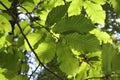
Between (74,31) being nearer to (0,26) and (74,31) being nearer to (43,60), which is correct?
(43,60)

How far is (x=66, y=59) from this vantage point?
1444 millimetres

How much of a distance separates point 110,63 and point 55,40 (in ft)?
1.37

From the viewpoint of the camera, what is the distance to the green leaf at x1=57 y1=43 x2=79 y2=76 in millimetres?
1408

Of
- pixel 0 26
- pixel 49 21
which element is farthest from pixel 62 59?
pixel 0 26

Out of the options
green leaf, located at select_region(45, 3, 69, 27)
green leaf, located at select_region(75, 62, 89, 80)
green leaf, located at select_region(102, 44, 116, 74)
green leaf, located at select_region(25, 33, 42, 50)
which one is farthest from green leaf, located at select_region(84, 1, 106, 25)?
green leaf, located at select_region(102, 44, 116, 74)

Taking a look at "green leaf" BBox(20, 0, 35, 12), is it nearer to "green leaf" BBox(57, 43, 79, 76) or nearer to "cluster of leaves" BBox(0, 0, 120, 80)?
"cluster of leaves" BBox(0, 0, 120, 80)

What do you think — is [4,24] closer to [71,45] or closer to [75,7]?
[75,7]

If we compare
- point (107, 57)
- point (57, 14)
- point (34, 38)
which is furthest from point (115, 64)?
point (34, 38)

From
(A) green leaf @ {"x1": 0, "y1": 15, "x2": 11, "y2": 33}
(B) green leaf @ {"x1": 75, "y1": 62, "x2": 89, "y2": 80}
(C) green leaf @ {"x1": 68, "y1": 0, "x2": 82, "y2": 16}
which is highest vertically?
(C) green leaf @ {"x1": 68, "y1": 0, "x2": 82, "y2": 16}

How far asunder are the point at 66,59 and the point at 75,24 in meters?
0.23

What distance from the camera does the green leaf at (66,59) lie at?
1.41m

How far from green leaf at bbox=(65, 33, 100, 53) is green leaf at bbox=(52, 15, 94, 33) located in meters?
0.02

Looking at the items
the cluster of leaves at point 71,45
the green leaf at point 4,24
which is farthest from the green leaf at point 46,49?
the green leaf at point 4,24

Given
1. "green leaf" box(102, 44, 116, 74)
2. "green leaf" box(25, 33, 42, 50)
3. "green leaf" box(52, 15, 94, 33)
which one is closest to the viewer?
"green leaf" box(102, 44, 116, 74)
